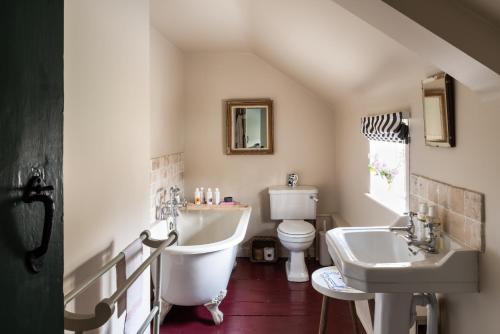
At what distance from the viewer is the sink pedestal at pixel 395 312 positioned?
166 cm

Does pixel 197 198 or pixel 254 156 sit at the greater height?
pixel 254 156

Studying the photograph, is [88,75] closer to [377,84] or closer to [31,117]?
[31,117]

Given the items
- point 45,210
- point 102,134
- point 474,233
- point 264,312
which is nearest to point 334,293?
point 474,233

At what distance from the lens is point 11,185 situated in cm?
67

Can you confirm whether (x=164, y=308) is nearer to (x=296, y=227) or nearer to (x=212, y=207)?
(x=212, y=207)

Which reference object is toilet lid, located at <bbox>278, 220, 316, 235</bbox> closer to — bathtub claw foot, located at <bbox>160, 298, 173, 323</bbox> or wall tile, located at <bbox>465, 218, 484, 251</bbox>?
bathtub claw foot, located at <bbox>160, 298, 173, 323</bbox>

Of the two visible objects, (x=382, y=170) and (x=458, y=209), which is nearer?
(x=458, y=209)

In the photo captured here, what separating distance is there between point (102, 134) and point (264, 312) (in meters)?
2.32

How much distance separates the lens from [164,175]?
149 inches

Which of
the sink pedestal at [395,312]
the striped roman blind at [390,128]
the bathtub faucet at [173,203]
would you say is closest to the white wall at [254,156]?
the bathtub faucet at [173,203]

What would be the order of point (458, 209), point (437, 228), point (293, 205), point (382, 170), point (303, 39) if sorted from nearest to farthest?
1. point (458, 209)
2. point (437, 228)
3. point (303, 39)
4. point (382, 170)
5. point (293, 205)

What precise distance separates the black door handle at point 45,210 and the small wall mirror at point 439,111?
1.64m

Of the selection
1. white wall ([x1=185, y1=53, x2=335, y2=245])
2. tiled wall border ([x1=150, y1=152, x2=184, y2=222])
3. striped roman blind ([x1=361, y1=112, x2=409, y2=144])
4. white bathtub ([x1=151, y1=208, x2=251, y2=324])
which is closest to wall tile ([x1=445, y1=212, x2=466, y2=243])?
striped roman blind ([x1=361, y1=112, x2=409, y2=144])

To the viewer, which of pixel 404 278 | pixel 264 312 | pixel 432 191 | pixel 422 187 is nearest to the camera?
pixel 404 278
